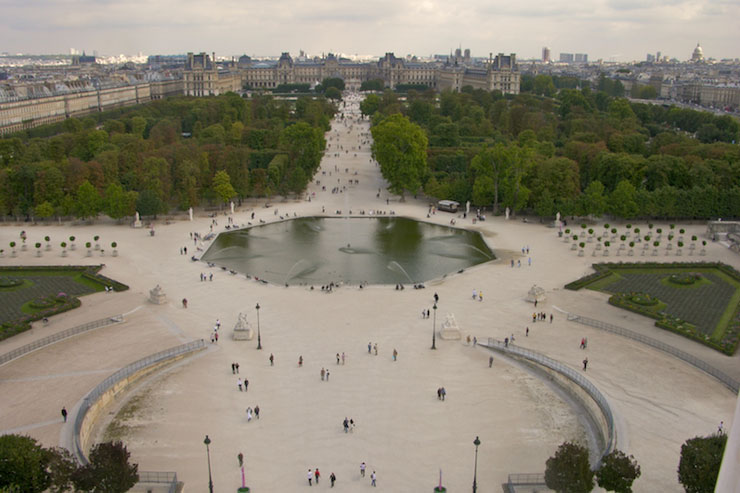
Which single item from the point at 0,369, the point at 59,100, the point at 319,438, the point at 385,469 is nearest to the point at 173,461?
the point at 319,438

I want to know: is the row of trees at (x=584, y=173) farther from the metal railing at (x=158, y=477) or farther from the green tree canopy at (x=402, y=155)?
the metal railing at (x=158, y=477)

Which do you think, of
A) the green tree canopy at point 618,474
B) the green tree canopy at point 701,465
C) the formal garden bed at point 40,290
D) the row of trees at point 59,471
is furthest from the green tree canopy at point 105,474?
the green tree canopy at point 701,465

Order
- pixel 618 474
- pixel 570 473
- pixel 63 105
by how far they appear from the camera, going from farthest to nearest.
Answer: pixel 63 105 → pixel 618 474 → pixel 570 473

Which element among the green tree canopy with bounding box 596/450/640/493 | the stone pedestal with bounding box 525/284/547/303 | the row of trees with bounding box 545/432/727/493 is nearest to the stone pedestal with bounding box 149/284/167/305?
the stone pedestal with bounding box 525/284/547/303

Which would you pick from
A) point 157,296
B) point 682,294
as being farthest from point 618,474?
point 157,296

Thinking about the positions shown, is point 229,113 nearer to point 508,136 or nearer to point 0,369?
point 508,136

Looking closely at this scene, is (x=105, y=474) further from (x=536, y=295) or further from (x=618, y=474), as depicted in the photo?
(x=536, y=295)
